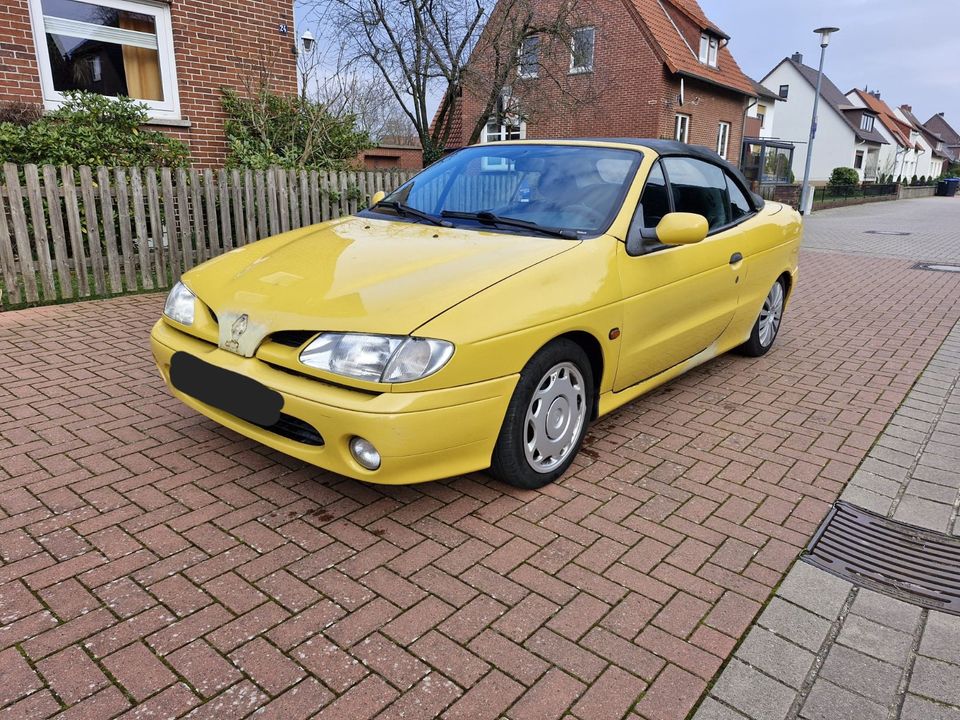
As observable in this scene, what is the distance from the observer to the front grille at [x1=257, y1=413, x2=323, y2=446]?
9.46 feet

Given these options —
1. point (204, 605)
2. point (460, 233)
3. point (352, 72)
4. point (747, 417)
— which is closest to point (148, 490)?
point (204, 605)

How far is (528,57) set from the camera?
16266 millimetres

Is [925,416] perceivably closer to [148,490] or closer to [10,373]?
[148,490]

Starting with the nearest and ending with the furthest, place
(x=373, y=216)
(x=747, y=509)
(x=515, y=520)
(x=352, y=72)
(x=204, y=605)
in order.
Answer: (x=204, y=605) → (x=515, y=520) → (x=747, y=509) → (x=373, y=216) → (x=352, y=72)

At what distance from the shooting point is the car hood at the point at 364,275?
2820mm

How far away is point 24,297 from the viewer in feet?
21.2

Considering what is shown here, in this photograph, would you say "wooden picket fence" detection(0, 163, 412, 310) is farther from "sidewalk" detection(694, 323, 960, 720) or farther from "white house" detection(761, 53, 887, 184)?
"white house" detection(761, 53, 887, 184)

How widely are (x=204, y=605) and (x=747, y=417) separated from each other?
3371mm

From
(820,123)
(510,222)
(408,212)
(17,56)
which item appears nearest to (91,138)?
(17,56)

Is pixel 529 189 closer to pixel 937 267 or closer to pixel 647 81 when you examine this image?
pixel 937 267

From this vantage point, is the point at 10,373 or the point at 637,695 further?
the point at 10,373

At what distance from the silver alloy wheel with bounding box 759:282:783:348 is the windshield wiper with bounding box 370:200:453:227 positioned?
2.94m

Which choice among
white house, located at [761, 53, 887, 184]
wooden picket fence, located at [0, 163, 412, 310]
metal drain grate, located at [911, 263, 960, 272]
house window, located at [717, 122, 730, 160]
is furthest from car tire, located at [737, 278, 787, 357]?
white house, located at [761, 53, 887, 184]

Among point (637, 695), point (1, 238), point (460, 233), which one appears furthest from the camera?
point (1, 238)
